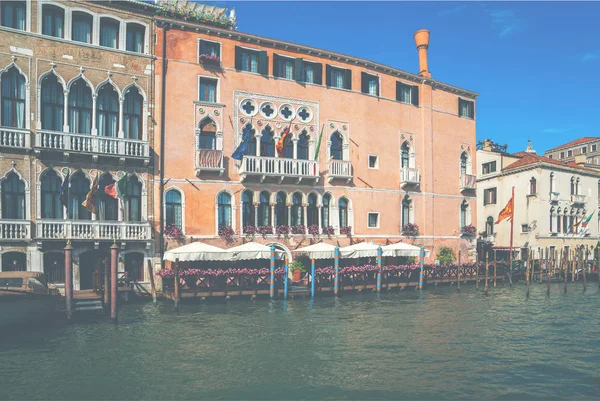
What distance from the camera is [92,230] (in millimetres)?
20953

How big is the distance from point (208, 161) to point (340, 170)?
7.17 m

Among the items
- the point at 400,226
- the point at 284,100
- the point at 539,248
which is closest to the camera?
the point at 284,100

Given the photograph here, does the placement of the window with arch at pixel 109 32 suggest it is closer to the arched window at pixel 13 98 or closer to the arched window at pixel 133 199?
the arched window at pixel 13 98

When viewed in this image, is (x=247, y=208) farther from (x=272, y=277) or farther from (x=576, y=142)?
(x=576, y=142)

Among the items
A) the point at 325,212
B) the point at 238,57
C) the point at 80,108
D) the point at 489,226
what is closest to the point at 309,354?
the point at 325,212

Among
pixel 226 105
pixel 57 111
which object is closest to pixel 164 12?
pixel 226 105

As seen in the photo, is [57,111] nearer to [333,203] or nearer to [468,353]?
[333,203]

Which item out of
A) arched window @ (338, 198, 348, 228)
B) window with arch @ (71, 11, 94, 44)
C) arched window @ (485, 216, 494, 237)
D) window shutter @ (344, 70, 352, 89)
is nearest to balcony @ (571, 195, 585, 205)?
arched window @ (485, 216, 494, 237)

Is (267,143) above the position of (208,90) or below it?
below

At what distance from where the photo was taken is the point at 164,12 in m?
23.7

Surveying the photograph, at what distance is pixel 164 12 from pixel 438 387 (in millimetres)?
19716

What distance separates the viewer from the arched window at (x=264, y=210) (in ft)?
83.6

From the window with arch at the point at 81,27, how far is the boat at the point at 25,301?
10185 millimetres

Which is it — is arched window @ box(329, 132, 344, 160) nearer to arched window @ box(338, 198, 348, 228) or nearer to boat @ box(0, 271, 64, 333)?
arched window @ box(338, 198, 348, 228)
